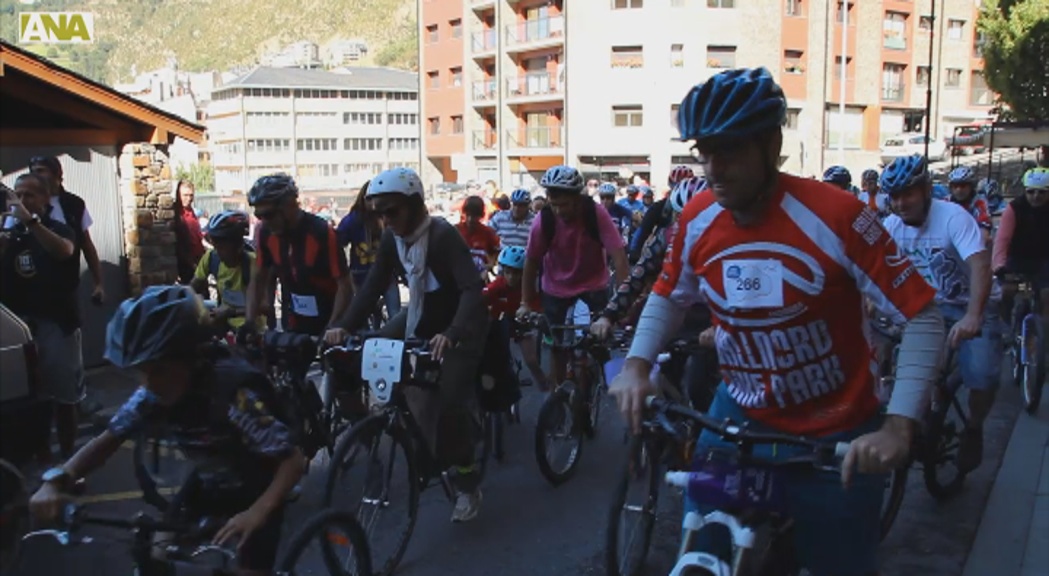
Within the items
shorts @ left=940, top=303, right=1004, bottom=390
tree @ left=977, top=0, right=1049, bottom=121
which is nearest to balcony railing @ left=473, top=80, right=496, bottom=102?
tree @ left=977, top=0, right=1049, bottom=121

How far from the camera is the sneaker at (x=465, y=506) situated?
5.59 m

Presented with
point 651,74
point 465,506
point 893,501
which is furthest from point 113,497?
point 651,74

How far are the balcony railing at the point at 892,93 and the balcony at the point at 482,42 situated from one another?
78.7ft

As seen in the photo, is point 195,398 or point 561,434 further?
point 561,434

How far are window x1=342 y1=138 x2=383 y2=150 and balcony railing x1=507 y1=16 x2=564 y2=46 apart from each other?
46.0 metres

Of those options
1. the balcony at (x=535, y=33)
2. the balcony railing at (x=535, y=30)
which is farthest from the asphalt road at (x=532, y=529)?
the balcony railing at (x=535, y=30)

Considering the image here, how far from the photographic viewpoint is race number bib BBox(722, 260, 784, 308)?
104 inches

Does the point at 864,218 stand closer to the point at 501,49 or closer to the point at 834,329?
the point at 834,329

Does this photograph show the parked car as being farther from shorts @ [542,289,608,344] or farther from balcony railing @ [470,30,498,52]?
shorts @ [542,289,608,344]

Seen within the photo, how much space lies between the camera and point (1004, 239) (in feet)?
25.9

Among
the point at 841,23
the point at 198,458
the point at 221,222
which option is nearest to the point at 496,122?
the point at 841,23

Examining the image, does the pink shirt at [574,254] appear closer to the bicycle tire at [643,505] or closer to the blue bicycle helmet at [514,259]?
the blue bicycle helmet at [514,259]

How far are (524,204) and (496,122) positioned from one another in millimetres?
46852

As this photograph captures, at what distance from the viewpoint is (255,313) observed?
6.31 meters
